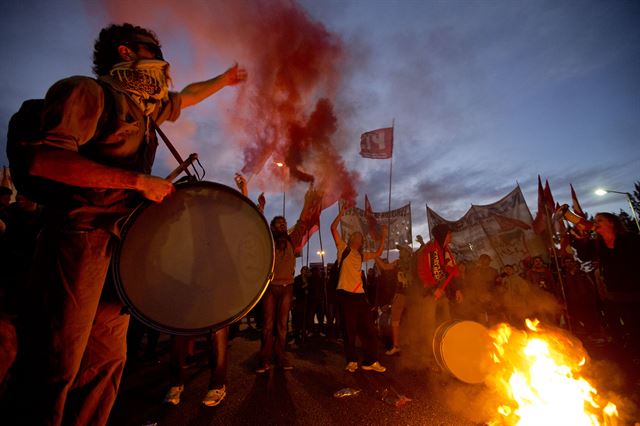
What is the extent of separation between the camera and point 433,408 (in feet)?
10.5

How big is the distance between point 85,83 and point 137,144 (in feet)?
1.24

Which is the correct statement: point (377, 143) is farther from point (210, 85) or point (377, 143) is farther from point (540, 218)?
point (210, 85)

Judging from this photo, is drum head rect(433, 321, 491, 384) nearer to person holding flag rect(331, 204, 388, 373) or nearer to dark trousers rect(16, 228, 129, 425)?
person holding flag rect(331, 204, 388, 373)

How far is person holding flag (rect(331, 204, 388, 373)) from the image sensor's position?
4.79 m

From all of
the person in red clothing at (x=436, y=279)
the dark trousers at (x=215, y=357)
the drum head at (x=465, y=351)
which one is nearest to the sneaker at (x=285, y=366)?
the dark trousers at (x=215, y=357)

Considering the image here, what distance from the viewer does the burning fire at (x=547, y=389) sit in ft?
7.81

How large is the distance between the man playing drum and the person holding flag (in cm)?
386

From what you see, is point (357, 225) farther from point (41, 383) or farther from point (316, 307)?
point (41, 383)

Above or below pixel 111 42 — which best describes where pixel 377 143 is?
above

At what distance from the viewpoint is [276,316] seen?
5.10m

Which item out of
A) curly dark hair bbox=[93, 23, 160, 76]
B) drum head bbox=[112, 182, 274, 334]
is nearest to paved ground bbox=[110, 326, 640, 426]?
drum head bbox=[112, 182, 274, 334]

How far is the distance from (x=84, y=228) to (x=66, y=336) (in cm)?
51

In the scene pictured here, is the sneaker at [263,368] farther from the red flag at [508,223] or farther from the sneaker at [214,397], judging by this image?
the red flag at [508,223]

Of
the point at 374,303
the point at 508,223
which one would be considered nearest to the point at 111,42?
the point at 374,303
